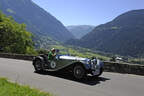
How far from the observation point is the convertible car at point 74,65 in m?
8.59

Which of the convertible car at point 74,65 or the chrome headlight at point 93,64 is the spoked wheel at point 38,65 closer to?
the convertible car at point 74,65

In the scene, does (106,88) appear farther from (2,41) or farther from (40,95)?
(2,41)

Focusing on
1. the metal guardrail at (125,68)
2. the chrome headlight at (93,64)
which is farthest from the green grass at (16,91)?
the metal guardrail at (125,68)

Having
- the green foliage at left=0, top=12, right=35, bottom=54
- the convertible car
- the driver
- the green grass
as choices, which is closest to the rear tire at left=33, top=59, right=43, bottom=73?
the convertible car

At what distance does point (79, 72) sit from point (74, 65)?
0.50 m

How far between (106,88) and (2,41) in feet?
141

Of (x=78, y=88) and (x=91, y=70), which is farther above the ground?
(x=91, y=70)

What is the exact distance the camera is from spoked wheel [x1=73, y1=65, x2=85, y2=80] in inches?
336

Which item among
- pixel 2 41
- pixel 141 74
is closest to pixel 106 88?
pixel 141 74

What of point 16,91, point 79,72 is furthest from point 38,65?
point 16,91

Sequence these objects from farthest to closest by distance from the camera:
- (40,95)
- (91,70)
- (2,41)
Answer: (2,41)
(91,70)
(40,95)

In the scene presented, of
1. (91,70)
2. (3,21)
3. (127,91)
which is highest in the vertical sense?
(3,21)

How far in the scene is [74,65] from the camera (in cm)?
896

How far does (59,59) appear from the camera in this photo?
32.0 ft
